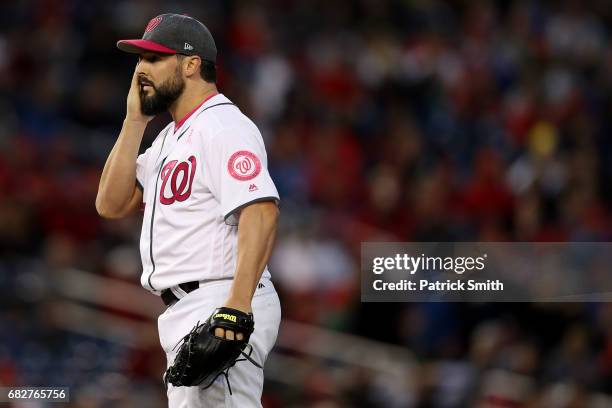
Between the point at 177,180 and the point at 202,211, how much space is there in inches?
5.5

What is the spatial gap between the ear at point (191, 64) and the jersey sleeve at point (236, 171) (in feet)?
0.99

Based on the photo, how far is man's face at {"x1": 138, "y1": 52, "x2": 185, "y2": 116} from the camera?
12.3ft

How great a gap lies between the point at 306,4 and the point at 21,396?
7.19 m

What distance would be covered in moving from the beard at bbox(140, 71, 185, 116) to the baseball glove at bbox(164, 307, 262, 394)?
79 centimetres

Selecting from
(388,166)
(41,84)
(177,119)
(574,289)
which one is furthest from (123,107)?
(177,119)

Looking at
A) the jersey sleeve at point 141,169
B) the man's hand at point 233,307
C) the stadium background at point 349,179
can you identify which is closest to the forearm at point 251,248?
the man's hand at point 233,307

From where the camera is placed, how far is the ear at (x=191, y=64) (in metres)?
3.76

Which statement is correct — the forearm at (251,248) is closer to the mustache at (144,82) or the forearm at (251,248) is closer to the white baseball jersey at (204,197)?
the white baseball jersey at (204,197)

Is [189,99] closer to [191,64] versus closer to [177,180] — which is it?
[191,64]

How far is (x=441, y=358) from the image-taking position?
7559 millimetres

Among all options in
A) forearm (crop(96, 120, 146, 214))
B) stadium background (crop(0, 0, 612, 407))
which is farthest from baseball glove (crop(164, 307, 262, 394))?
stadium background (crop(0, 0, 612, 407))

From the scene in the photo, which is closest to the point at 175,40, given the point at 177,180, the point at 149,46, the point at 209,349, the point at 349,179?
the point at 149,46

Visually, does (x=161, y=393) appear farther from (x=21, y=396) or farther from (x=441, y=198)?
(x=441, y=198)

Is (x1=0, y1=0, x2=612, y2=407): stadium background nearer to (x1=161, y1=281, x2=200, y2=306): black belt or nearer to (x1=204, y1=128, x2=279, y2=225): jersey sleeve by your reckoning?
(x1=161, y1=281, x2=200, y2=306): black belt
